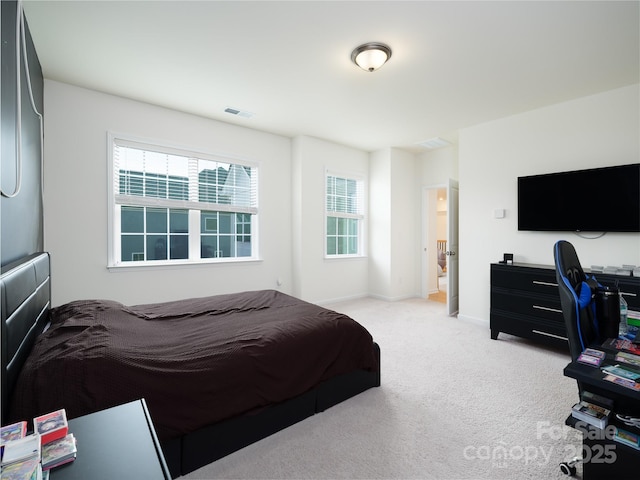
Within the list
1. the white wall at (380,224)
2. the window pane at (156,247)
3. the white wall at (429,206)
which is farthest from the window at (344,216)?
the window pane at (156,247)

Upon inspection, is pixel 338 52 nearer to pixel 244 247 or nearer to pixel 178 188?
pixel 178 188

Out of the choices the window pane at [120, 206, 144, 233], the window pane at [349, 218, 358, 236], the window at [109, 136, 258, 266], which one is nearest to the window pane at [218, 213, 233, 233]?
the window at [109, 136, 258, 266]

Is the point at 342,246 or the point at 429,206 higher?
the point at 429,206

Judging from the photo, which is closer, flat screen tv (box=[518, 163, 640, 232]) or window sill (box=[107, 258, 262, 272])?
flat screen tv (box=[518, 163, 640, 232])

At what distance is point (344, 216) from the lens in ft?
18.3

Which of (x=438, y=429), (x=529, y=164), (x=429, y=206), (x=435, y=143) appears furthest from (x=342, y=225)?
(x=438, y=429)

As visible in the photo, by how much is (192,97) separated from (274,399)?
3.31 m

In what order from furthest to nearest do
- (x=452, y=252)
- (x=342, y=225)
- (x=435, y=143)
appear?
(x=342, y=225), (x=435, y=143), (x=452, y=252)

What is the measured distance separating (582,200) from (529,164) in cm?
72

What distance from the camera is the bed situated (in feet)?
4.50

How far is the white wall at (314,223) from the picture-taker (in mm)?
4895

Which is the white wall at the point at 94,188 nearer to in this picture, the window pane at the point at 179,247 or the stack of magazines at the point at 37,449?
the window pane at the point at 179,247

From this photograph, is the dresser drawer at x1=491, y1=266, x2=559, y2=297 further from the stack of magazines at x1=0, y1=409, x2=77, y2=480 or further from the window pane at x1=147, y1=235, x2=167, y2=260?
the window pane at x1=147, y1=235, x2=167, y2=260

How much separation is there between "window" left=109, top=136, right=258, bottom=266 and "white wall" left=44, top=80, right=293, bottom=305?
131 millimetres
